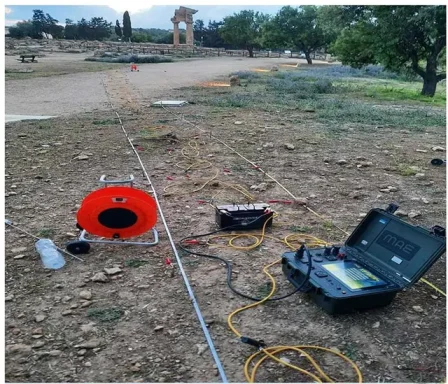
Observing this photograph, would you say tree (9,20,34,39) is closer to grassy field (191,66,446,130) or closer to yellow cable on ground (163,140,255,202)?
grassy field (191,66,446,130)

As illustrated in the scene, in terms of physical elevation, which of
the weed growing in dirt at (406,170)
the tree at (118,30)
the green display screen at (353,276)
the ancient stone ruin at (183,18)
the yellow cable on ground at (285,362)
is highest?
the ancient stone ruin at (183,18)

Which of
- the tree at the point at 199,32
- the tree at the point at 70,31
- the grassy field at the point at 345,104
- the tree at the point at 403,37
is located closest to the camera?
the grassy field at the point at 345,104

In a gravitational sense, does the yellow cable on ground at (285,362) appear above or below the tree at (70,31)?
below

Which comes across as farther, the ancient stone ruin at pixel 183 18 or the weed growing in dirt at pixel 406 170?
the ancient stone ruin at pixel 183 18

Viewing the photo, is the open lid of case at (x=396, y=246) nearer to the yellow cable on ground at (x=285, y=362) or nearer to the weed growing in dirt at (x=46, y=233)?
the yellow cable on ground at (x=285, y=362)

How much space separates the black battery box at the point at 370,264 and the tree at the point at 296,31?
45712 millimetres

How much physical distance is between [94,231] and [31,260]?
0.56m

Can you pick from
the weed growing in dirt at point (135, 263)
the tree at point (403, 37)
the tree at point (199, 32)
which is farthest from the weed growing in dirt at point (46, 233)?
the tree at point (199, 32)

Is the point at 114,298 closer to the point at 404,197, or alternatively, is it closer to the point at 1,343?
the point at 1,343

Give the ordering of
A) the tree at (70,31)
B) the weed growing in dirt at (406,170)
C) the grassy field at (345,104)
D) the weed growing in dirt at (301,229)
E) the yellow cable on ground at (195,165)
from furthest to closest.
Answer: the tree at (70,31)
the grassy field at (345,104)
the weed growing in dirt at (406,170)
the yellow cable on ground at (195,165)
the weed growing in dirt at (301,229)

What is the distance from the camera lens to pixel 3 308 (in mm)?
2904

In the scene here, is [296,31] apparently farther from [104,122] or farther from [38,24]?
[104,122]

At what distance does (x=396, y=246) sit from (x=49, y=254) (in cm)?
282

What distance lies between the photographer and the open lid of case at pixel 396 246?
288cm
